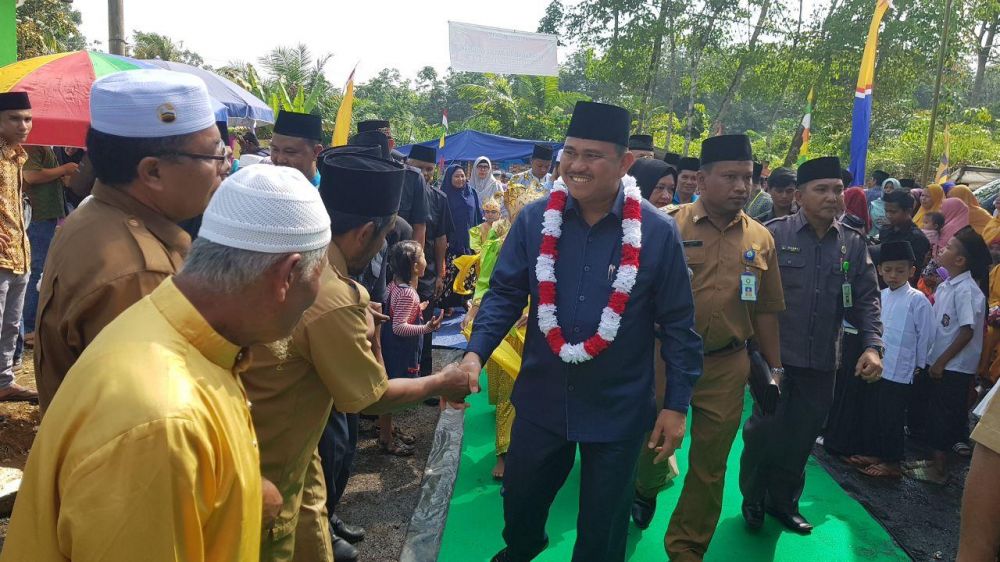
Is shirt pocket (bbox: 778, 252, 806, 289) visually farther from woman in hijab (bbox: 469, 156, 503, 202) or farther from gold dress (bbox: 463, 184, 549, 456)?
woman in hijab (bbox: 469, 156, 503, 202)

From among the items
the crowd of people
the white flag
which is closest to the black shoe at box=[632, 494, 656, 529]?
the crowd of people

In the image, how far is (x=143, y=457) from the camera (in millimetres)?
1096

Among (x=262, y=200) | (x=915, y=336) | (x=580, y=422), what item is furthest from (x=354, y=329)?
(x=915, y=336)

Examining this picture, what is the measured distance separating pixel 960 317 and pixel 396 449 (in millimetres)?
4427

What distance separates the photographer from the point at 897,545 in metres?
4.22

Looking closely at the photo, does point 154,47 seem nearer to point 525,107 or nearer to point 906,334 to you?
point 525,107

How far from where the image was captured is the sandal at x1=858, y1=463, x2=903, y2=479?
5324 mm

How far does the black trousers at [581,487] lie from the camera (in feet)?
9.81

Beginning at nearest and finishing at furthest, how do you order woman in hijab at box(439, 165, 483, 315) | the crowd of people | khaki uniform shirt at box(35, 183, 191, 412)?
1. the crowd of people
2. khaki uniform shirt at box(35, 183, 191, 412)
3. woman in hijab at box(439, 165, 483, 315)

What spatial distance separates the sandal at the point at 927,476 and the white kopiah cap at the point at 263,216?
555 centimetres

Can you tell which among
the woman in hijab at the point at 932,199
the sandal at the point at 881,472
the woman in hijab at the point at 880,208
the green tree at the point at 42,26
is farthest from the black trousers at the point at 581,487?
the green tree at the point at 42,26

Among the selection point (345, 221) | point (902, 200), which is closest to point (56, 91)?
point (345, 221)

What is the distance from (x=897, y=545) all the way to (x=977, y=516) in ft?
9.02

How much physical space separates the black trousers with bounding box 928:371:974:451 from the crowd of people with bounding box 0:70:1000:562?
17 millimetres
